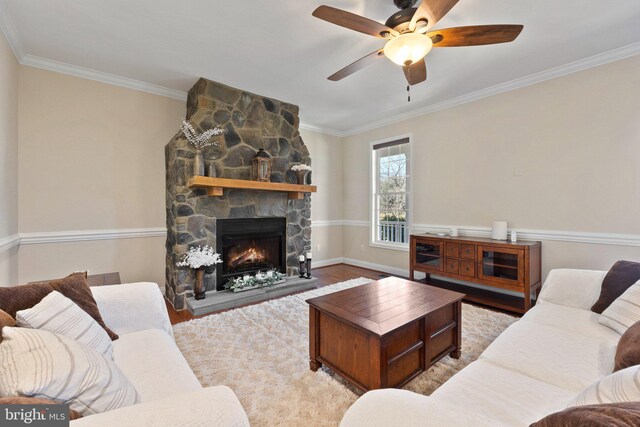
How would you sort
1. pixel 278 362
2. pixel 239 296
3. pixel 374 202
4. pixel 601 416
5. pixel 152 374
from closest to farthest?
pixel 601 416 < pixel 152 374 < pixel 278 362 < pixel 239 296 < pixel 374 202

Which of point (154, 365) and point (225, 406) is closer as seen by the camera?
point (225, 406)

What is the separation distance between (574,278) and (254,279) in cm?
328

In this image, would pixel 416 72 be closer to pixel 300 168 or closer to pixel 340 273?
pixel 300 168

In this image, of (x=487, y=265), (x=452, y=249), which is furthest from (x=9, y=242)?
(x=487, y=265)

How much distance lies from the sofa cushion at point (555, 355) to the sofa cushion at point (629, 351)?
6.7 inches

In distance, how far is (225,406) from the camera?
844 mm

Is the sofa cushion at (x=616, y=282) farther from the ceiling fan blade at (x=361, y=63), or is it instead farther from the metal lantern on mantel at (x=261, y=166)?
the metal lantern on mantel at (x=261, y=166)

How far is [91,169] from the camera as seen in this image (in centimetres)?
324

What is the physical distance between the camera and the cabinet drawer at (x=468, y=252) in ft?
11.3

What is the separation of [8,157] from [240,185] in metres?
2.09

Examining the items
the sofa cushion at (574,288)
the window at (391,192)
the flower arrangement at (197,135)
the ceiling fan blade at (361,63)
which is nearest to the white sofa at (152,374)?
the flower arrangement at (197,135)

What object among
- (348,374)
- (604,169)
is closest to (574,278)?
(604,169)

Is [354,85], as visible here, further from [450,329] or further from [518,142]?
[450,329]

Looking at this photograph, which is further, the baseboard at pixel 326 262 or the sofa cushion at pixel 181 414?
the baseboard at pixel 326 262
